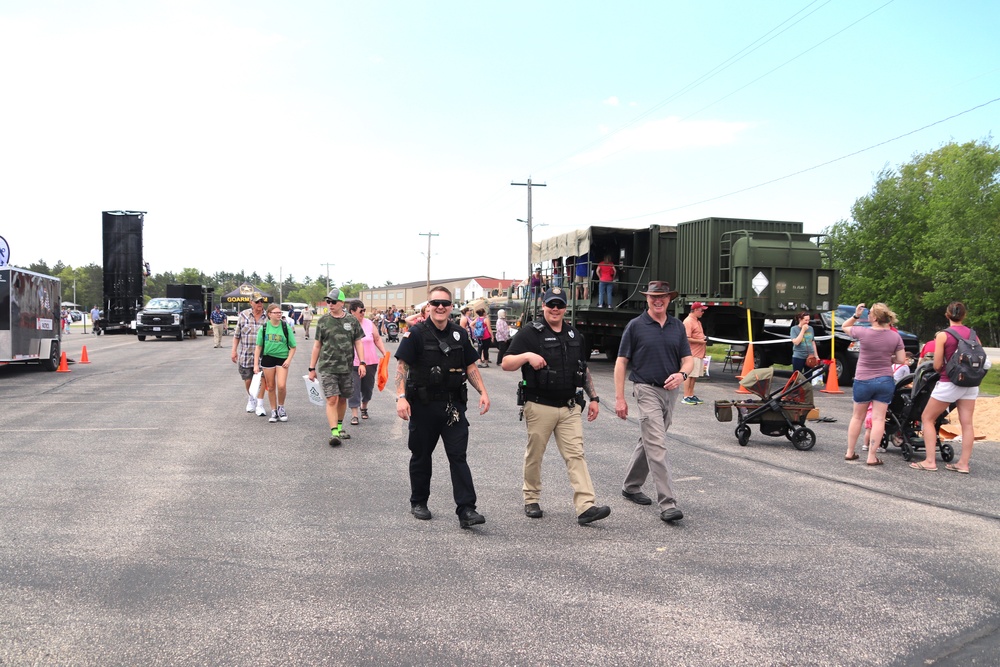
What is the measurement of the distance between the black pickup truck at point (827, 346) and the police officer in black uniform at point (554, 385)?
40.6ft

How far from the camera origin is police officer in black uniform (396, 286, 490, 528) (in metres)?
5.97

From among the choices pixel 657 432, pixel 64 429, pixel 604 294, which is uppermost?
pixel 604 294

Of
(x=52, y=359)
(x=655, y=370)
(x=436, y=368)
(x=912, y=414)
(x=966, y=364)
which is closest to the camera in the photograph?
(x=436, y=368)

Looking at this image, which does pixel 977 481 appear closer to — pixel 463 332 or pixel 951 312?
pixel 951 312

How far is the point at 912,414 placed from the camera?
8.96m

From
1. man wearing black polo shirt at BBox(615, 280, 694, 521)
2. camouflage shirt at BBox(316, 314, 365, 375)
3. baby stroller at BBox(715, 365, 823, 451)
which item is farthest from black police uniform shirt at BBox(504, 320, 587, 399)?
baby stroller at BBox(715, 365, 823, 451)

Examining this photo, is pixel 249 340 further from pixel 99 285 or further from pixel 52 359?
pixel 99 285

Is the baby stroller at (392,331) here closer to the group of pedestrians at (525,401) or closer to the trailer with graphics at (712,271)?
the trailer with graphics at (712,271)

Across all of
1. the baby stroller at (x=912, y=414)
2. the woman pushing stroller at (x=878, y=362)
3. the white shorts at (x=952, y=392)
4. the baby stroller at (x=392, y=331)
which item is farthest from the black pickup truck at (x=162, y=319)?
the white shorts at (x=952, y=392)

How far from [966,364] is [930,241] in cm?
4041

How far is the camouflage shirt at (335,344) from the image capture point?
9766 millimetres

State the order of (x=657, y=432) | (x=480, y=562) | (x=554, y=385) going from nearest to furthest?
(x=480, y=562), (x=554, y=385), (x=657, y=432)

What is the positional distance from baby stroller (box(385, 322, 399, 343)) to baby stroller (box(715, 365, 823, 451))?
31.5 metres

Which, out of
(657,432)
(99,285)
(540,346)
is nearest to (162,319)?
(540,346)
